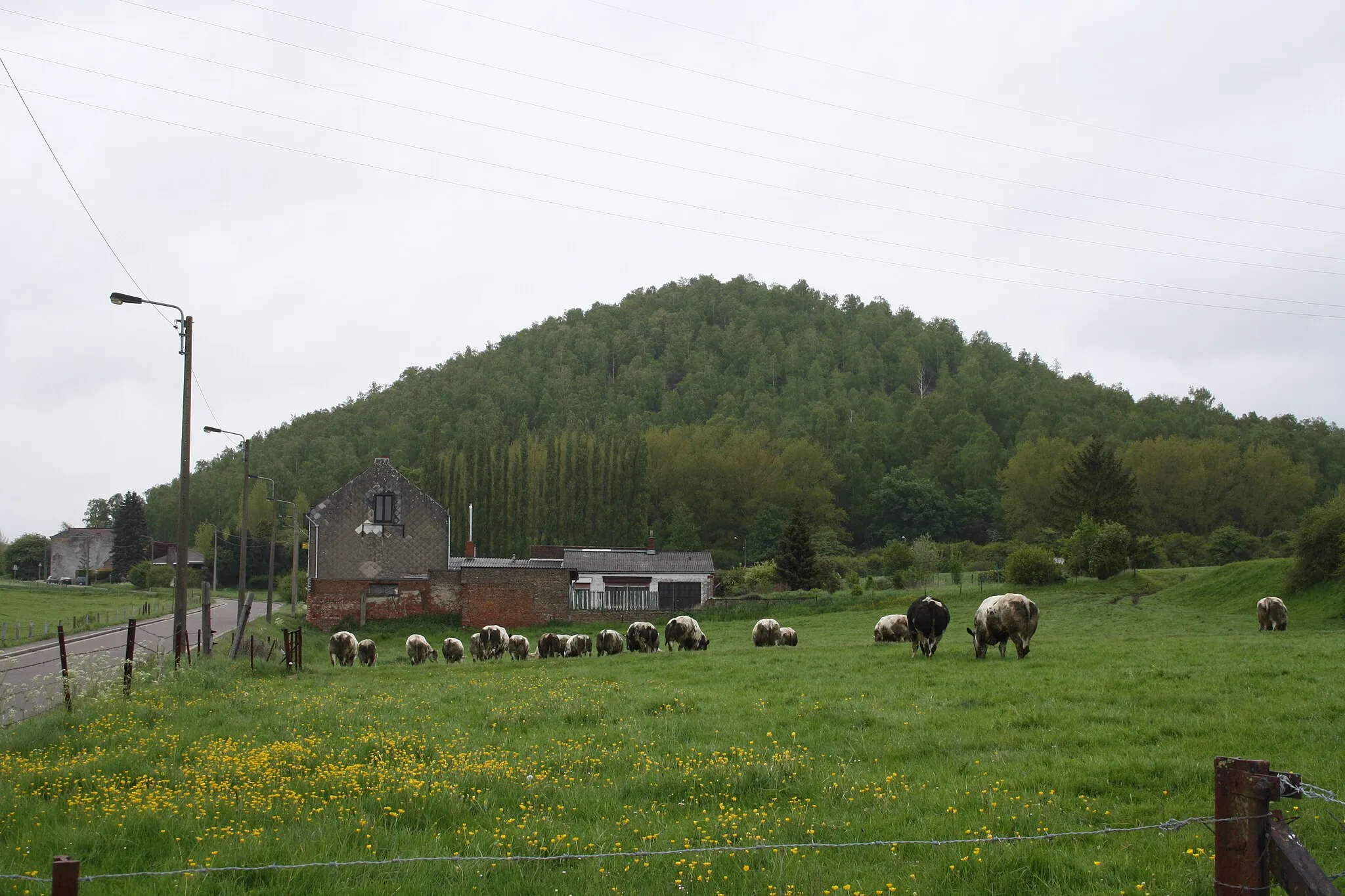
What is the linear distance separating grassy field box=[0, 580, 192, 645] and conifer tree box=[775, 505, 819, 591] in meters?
40.5

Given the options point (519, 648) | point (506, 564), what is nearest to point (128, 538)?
point (506, 564)

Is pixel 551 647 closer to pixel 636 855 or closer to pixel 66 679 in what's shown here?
pixel 66 679

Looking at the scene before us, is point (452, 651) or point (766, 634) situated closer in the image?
point (766, 634)

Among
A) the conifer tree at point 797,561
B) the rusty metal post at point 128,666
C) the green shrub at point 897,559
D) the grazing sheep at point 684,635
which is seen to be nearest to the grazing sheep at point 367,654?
the grazing sheep at point 684,635

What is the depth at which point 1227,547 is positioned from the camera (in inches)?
2894

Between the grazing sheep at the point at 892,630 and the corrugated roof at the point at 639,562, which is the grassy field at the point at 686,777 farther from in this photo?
the corrugated roof at the point at 639,562

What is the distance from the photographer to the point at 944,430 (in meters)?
138

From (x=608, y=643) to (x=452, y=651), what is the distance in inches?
245

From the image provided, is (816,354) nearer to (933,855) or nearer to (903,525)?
(903,525)

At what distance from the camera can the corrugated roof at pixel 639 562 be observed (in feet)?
204

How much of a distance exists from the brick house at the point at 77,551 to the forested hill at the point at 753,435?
12097 millimetres

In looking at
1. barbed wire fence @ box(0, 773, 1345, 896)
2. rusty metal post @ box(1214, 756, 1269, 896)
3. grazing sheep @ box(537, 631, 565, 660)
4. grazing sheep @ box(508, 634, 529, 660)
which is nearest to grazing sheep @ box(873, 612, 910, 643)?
grazing sheep @ box(537, 631, 565, 660)

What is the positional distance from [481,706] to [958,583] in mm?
44441

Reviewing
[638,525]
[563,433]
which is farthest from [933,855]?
[563,433]
